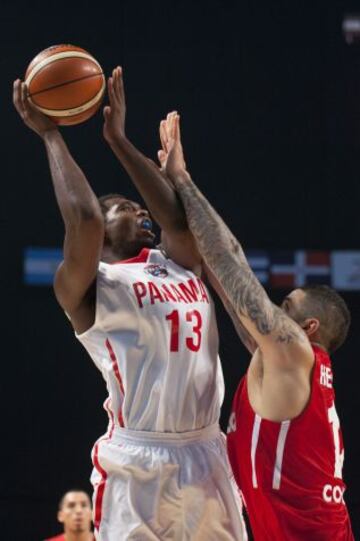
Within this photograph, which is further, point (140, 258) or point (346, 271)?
point (346, 271)

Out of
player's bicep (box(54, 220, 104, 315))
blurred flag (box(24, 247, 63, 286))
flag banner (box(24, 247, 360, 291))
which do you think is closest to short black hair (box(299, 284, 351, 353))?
player's bicep (box(54, 220, 104, 315))

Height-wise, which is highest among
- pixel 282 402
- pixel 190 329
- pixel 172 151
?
pixel 172 151

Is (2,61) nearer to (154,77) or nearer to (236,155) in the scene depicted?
(154,77)

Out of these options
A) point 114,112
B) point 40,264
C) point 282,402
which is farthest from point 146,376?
point 40,264

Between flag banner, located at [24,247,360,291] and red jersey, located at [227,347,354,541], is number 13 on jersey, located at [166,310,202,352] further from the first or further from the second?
flag banner, located at [24,247,360,291]

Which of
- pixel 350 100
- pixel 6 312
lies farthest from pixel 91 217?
pixel 350 100

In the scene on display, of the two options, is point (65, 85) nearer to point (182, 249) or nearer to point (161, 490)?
point (182, 249)

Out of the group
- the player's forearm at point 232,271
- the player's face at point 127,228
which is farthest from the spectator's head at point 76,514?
the player's forearm at point 232,271

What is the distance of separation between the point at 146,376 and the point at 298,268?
175 inches

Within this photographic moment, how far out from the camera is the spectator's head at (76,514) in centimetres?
563

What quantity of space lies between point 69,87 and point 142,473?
49.1 inches

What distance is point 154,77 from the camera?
7.47 metres

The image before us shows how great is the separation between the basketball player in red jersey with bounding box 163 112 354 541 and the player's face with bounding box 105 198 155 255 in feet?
0.70

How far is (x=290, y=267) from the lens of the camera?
24.0 feet
